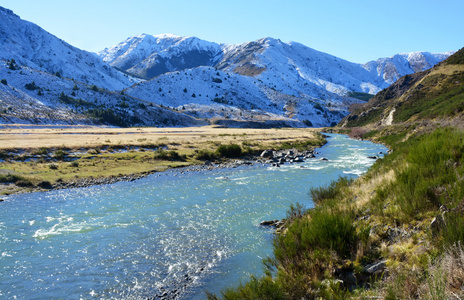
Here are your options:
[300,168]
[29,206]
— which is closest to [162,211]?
[29,206]

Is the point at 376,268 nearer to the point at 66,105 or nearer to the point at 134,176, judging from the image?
the point at 134,176

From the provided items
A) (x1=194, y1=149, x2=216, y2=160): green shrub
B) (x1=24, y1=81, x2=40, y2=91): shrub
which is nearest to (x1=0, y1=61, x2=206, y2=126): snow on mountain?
(x1=24, y1=81, x2=40, y2=91): shrub

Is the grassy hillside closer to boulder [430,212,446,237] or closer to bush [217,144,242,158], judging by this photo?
boulder [430,212,446,237]

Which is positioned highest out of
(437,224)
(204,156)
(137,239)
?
(437,224)

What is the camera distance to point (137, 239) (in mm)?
12492

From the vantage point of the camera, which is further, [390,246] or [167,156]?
[167,156]

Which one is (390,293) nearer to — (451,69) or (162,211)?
(162,211)

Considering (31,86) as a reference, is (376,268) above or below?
below

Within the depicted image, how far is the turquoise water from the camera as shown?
9070mm

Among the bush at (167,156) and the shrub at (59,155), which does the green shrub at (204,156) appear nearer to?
the bush at (167,156)

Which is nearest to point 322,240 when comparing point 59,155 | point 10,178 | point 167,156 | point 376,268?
point 376,268

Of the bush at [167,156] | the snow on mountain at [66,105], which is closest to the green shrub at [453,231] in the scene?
the bush at [167,156]

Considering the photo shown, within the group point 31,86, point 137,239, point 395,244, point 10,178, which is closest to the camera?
point 395,244

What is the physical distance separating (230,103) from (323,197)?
180322 millimetres
